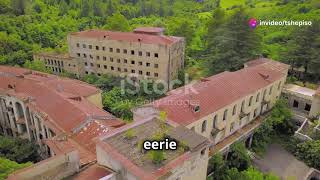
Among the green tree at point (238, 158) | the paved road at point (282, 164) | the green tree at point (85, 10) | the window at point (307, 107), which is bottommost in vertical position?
the paved road at point (282, 164)

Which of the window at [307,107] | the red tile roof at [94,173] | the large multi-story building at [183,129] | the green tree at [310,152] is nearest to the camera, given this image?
the large multi-story building at [183,129]

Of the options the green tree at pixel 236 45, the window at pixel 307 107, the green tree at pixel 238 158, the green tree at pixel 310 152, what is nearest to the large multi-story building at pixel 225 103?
the green tree at pixel 238 158

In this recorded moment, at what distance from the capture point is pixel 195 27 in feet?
285

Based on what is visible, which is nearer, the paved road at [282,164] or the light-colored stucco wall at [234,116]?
the light-colored stucco wall at [234,116]

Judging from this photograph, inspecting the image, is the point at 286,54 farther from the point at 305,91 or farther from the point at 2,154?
the point at 2,154

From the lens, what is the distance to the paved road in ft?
109

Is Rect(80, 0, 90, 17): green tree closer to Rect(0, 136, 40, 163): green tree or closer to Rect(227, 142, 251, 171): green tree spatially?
Rect(0, 136, 40, 163): green tree

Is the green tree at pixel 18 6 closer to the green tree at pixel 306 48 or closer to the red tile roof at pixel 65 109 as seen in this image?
the red tile roof at pixel 65 109

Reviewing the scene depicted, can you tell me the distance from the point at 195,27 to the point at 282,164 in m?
58.8

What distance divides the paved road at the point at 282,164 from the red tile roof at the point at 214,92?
8.42m

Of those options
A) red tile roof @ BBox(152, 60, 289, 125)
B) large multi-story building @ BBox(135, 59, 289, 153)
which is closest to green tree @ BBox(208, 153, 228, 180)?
large multi-story building @ BBox(135, 59, 289, 153)

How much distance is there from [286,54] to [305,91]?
35.1ft

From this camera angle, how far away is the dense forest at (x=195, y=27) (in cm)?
5039

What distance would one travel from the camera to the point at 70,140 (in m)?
28.8
